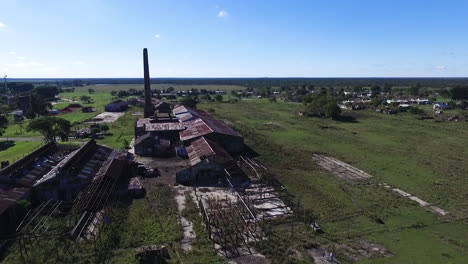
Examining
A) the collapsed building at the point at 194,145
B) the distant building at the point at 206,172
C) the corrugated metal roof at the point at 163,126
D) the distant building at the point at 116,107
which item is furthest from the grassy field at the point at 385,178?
the distant building at the point at 116,107

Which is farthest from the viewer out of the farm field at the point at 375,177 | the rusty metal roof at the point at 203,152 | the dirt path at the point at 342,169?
the dirt path at the point at 342,169

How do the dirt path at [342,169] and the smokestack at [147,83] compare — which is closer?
the dirt path at [342,169]

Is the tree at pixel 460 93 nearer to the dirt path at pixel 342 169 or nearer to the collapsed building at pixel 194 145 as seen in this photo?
the dirt path at pixel 342 169

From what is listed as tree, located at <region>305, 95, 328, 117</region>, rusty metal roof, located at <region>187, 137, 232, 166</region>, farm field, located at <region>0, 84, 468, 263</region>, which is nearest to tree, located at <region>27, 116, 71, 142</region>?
farm field, located at <region>0, 84, 468, 263</region>

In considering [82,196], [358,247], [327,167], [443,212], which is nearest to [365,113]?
[327,167]

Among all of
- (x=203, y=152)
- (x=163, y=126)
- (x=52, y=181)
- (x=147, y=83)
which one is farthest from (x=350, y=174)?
(x=147, y=83)

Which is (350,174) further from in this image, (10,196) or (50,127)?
(50,127)

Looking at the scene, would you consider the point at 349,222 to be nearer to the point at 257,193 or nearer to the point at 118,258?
the point at 257,193
